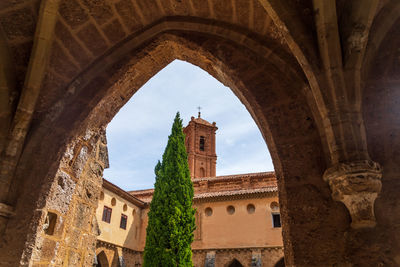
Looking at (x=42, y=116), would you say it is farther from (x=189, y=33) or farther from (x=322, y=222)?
(x=322, y=222)

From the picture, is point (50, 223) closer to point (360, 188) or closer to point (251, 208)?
point (360, 188)

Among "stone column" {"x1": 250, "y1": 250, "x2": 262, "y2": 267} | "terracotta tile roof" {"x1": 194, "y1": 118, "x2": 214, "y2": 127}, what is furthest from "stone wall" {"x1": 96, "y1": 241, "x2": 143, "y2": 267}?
"terracotta tile roof" {"x1": 194, "y1": 118, "x2": 214, "y2": 127}

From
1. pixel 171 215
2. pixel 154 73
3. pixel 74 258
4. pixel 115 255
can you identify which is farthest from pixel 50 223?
pixel 115 255

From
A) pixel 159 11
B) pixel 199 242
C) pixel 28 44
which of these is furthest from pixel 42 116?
pixel 199 242

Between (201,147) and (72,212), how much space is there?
95.7ft

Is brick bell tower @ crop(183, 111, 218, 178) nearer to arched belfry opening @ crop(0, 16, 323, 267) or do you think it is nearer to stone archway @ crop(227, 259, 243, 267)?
stone archway @ crop(227, 259, 243, 267)

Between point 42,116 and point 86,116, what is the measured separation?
0.41m

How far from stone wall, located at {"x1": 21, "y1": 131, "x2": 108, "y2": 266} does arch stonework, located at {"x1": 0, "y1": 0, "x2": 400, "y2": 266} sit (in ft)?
0.06

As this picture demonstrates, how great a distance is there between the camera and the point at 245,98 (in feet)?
10.0

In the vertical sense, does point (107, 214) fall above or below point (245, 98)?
above

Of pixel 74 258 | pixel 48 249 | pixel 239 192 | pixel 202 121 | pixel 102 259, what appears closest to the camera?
pixel 48 249

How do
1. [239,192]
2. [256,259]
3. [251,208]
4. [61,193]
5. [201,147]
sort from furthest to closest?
[201,147] → [239,192] → [251,208] → [256,259] → [61,193]

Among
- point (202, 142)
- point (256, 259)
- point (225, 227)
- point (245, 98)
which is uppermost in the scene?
point (202, 142)

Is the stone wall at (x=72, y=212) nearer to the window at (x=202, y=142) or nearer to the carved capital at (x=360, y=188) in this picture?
the carved capital at (x=360, y=188)
